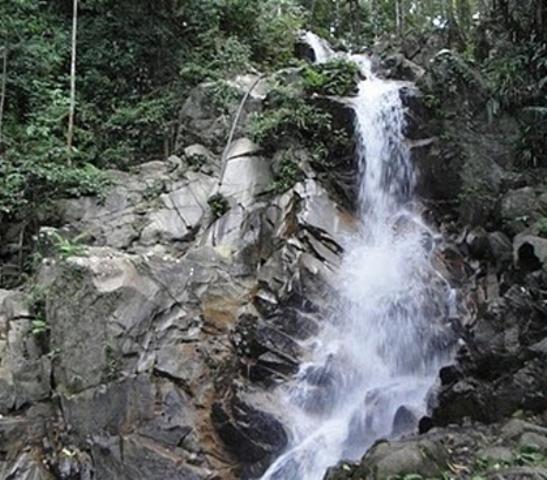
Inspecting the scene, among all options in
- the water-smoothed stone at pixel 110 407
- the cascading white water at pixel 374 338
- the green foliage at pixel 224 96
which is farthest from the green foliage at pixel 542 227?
the green foliage at pixel 224 96

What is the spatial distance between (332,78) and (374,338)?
6250 millimetres

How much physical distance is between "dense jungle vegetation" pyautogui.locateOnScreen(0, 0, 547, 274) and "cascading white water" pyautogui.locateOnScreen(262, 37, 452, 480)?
103 inches

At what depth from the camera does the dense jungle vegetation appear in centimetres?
1152

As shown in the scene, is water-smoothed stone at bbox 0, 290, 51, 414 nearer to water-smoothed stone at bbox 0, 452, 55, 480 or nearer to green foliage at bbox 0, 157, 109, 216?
water-smoothed stone at bbox 0, 452, 55, 480

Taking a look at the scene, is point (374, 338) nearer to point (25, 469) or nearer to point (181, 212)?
point (181, 212)

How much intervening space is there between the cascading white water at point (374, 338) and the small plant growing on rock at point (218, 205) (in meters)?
2.47

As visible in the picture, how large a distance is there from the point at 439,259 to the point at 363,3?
16032mm

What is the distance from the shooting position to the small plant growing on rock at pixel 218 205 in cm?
1115

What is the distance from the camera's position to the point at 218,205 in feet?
36.8

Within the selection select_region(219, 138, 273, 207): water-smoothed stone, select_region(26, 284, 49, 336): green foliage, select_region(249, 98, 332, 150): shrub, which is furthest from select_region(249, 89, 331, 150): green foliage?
select_region(26, 284, 49, 336): green foliage

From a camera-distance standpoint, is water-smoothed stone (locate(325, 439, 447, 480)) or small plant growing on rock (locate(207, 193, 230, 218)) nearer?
water-smoothed stone (locate(325, 439, 447, 480))

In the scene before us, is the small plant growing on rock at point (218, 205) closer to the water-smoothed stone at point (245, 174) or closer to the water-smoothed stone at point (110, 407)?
the water-smoothed stone at point (245, 174)

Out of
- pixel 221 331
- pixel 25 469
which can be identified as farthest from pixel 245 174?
pixel 25 469

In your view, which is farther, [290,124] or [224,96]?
[224,96]
